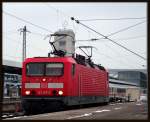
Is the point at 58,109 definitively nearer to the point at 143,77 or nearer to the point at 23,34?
the point at 23,34

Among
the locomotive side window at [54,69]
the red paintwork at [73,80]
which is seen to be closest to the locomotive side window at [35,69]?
the red paintwork at [73,80]

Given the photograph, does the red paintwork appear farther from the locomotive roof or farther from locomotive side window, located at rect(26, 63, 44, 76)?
locomotive side window, located at rect(26, 63, 44, 76)

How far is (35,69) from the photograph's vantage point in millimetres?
24031

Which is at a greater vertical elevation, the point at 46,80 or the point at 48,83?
the point at 46,80

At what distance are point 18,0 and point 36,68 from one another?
12.4m

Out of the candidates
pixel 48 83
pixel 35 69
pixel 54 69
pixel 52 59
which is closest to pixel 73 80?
pixel 54 69

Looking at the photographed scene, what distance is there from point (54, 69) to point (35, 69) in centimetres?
107

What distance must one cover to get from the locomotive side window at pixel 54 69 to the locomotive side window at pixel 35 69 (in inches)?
12.7

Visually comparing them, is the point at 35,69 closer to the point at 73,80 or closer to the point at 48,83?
the point at 48,83

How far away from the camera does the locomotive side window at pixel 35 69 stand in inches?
938

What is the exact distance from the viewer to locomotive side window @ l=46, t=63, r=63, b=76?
2350cm

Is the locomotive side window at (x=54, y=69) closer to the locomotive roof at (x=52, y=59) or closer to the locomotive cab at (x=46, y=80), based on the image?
the locomotive cab at (x=46, y=80)

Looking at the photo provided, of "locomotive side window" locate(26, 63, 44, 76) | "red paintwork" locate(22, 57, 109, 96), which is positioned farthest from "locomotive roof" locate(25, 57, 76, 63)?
"locomotive side window" locate(26, 63, 44, 76)

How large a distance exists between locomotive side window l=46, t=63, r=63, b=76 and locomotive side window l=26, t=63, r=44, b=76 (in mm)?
322
